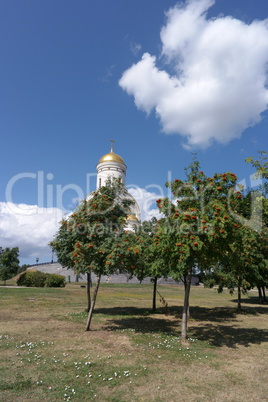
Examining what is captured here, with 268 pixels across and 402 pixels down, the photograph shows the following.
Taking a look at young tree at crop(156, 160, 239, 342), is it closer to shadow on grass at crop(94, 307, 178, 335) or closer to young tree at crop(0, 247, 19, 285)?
shadow on grass at crop(94, 307, 178, 335)

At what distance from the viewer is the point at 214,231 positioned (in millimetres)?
9664

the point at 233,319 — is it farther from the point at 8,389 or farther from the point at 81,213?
the point at 8,389

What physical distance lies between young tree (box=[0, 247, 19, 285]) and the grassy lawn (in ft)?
83.8

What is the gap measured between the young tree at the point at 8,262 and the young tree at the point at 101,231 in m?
28.7

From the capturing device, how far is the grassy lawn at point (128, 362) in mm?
6570

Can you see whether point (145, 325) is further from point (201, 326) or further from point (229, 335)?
point (229, 335)

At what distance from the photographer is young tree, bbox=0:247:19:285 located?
37812 mm

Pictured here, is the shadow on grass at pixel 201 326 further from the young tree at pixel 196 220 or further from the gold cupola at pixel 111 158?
the gold cupola at pixel 111 158

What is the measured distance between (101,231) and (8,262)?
3181cm

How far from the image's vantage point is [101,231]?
12281 mm

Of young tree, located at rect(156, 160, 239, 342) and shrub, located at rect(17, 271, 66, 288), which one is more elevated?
young tree, located at rect(156, 160, 239, 342)

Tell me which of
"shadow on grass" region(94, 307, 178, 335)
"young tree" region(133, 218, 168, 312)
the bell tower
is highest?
the bell tower

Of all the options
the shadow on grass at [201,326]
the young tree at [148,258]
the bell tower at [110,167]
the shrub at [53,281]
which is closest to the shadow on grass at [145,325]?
the shadow on grass at [201,326]

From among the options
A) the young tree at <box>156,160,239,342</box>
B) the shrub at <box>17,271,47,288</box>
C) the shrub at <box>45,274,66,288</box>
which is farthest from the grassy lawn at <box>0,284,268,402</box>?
the shrub at <box>17,271,47,288</box>
